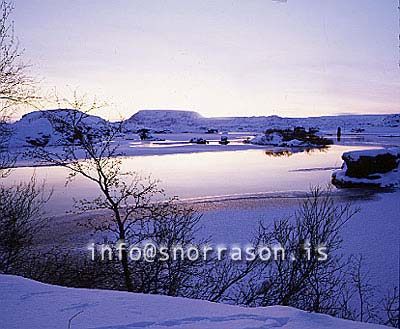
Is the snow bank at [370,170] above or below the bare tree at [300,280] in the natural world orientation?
above

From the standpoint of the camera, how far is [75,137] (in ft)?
24.1

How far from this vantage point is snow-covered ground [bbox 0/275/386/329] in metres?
2.65

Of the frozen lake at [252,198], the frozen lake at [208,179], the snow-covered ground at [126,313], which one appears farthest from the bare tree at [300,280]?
the frozen lake at [208,179]

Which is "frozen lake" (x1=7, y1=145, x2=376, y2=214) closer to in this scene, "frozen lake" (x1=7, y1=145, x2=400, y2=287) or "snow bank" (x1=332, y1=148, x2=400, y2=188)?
"frozen lake" (x1=7, y1=145, x2=400, y2=287)

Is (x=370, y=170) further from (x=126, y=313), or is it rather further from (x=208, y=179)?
(x=126, y=313)

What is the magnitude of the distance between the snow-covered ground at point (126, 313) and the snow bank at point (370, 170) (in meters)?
17.0

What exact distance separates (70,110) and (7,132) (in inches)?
94.5

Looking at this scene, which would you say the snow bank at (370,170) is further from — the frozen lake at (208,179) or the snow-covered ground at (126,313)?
the snow-covered ground at (126,313)

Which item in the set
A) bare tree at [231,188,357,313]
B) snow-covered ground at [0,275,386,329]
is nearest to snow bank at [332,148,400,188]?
bare tree at [231,188,357,313]

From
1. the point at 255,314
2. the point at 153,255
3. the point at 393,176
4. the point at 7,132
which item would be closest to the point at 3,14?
the point at 7,132

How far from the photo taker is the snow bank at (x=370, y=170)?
19219 millimetres

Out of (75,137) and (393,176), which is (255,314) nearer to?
(75,137)

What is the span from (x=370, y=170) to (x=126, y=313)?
19.6 m

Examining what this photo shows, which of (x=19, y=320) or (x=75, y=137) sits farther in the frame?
(x=75, y=137)
